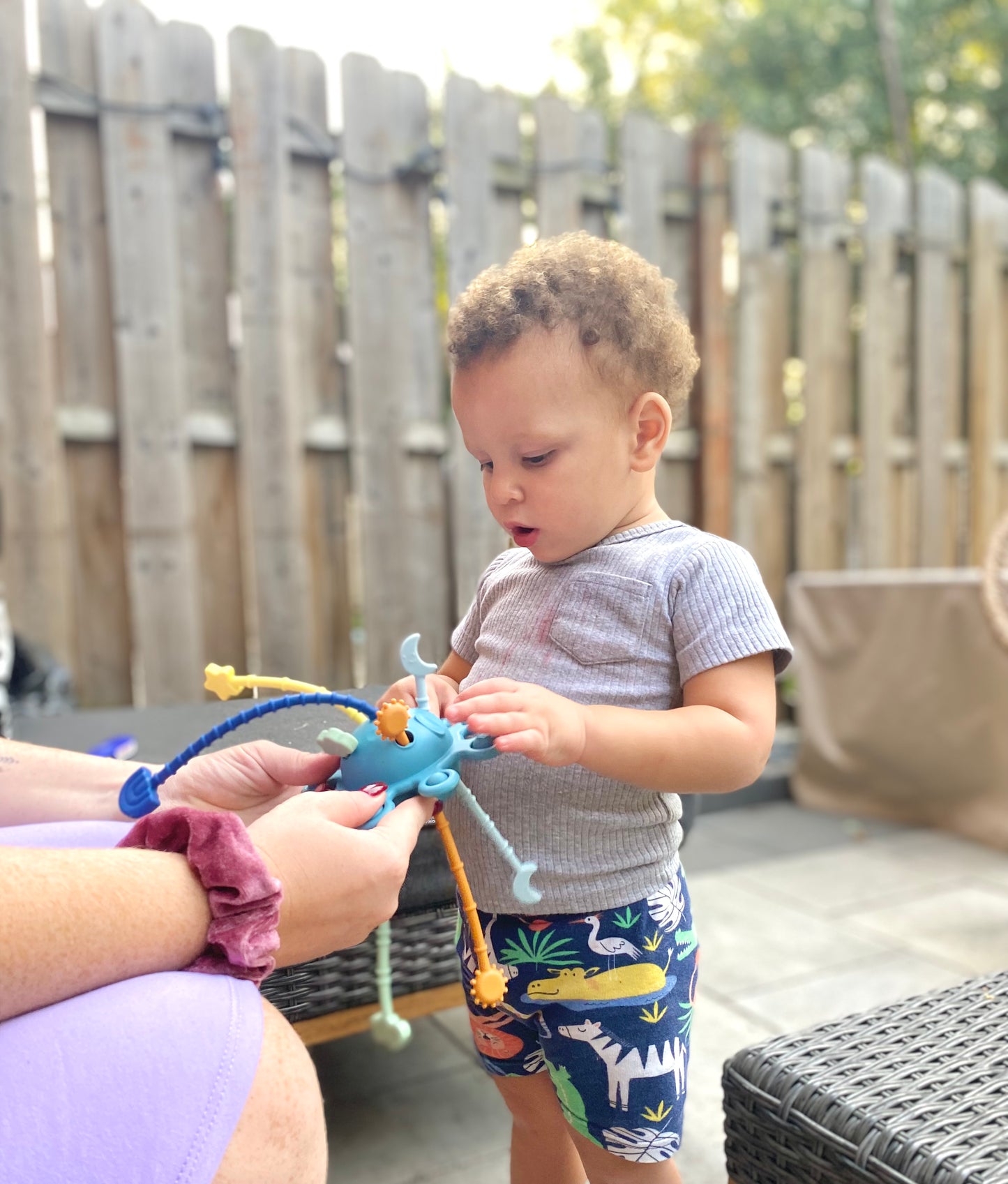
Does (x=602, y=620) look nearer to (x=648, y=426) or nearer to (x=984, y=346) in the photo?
(x=648, y=426)

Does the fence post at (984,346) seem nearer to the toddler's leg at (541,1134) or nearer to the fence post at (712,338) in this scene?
the fence post at (712,338)

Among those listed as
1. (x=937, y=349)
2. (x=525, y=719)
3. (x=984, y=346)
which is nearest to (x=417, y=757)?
(x=525, y=719)

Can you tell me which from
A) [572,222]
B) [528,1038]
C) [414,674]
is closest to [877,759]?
[572,222]

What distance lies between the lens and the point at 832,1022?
3.82 feet

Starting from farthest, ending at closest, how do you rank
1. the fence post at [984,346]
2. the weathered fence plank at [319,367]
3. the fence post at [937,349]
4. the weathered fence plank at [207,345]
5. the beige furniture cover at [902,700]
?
the fence post at [984,346]
the fence post at [937,349]
the beige furniture cover at [902,700]
the weathered fence plank at [319,367]
the weathered fence plank at [207,345]

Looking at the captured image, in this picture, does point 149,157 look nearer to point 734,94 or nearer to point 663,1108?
point 663,1108

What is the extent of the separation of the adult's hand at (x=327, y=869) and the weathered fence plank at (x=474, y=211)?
2.44 metres

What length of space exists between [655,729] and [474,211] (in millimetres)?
2731

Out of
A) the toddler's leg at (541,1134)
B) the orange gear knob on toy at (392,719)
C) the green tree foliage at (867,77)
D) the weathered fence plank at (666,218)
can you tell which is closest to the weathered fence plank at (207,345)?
the weathered fence plank at (666,218)

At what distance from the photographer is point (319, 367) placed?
3184 mm

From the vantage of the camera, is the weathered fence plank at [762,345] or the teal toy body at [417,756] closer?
the teal toy body at [417,756]

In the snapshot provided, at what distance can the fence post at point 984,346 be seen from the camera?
4527 mm

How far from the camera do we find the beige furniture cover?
3232 mm

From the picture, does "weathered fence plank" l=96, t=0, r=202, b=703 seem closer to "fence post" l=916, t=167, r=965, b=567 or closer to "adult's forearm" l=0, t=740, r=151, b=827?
"adult's forearm" l=0, t=740, r=151, b=827
